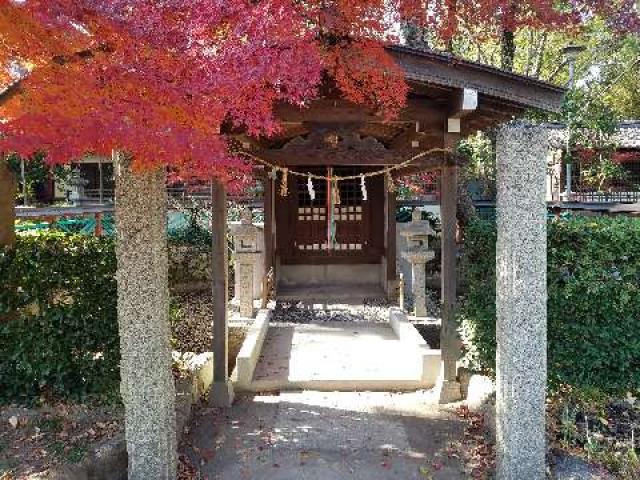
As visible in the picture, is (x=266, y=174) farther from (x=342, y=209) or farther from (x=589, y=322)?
(x=589, y=322)

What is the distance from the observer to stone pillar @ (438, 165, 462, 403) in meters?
A: 7.14

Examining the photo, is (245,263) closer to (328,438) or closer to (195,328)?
(195,328)

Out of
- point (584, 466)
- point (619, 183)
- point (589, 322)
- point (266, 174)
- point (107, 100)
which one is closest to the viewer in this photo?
point (107, 100)

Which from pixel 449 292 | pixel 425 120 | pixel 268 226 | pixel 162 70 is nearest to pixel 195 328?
pixel 268 226

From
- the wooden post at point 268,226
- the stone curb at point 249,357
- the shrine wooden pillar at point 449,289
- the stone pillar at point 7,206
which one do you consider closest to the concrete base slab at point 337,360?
the stone curb at point 249,357

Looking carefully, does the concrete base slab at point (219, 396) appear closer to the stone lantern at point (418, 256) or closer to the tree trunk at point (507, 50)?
the stone lantern at point (418, 256)

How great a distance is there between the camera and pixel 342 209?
13992 millimetres

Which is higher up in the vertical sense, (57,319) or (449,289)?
(449,289)

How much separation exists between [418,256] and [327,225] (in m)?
3.45

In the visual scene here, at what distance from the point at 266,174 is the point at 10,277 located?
21.7 ft

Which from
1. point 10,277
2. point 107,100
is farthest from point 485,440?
point 10,277

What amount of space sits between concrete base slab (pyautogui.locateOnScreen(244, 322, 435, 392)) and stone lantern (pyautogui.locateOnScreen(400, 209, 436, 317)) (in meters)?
0.96

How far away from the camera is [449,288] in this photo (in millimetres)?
7238

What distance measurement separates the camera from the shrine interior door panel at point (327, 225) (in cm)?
1388
